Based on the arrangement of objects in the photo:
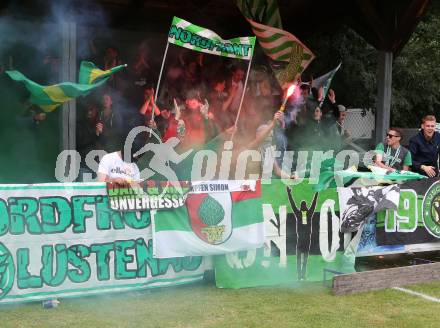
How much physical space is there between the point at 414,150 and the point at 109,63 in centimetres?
496

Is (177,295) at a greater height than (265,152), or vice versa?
(265,152)

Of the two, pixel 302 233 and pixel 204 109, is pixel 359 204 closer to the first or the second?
pixel 302 233

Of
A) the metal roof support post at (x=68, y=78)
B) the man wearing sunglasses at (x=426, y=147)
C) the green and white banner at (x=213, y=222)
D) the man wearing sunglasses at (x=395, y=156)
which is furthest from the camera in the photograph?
the metal roof support post at (x=68, y=78)

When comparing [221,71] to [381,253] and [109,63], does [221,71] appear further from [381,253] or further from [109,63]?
[381,253]

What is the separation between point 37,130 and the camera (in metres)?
8.96

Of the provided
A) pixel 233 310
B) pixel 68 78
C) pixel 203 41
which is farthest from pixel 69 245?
pixel 68 78

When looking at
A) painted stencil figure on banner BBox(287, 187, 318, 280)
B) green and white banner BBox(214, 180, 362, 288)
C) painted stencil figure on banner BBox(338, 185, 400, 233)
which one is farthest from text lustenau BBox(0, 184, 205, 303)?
painted stencil figure on banner BBox(338, 185, 400, 233)

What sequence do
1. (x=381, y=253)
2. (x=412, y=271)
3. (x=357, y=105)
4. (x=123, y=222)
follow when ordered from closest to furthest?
(x=123, y=222)
(x=412, y=271)
(x=381, y=253)
(x=357, y=105)

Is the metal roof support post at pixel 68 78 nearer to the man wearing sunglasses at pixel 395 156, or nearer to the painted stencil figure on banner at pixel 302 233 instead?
the painted stencil figure on banner at pixel 302 233

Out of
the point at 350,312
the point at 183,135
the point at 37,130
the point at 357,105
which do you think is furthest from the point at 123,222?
the point at 357,105

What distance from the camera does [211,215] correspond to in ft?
17.0

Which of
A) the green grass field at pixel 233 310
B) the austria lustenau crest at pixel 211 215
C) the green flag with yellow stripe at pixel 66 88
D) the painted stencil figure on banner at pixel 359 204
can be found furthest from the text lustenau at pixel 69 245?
the painted stencil figure on banner at pixel 359 204

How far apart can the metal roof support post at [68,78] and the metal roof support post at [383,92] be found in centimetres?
511

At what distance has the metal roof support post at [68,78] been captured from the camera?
7.36 metres
